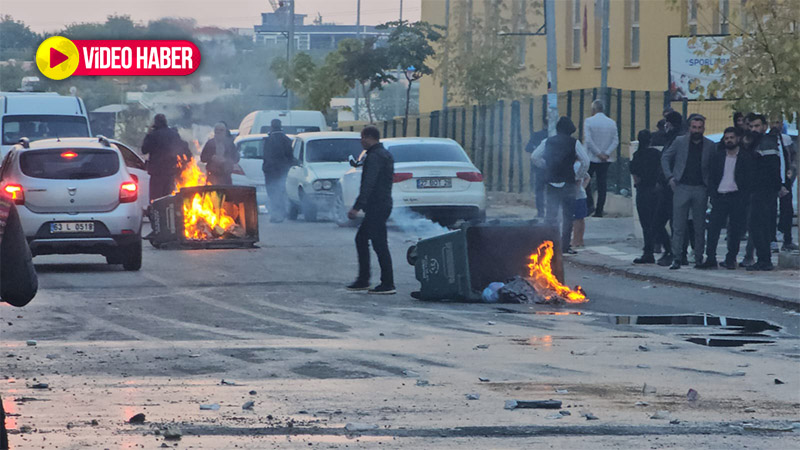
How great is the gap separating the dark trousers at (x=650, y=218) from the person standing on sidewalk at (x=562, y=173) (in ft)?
3.50

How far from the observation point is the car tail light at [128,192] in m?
17.2

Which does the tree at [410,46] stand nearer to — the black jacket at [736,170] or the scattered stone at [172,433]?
the black jacket at [736,170]

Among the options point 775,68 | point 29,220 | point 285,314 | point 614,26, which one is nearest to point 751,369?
point 285,314

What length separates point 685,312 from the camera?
13242 mm

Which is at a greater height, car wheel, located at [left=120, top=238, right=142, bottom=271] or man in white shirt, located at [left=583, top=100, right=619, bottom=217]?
man in white shirt, located at [left=583, top=100, right=619, bottom=217]

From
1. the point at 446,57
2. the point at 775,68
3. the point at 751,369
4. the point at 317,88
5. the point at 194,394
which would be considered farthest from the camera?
the point at 317,88

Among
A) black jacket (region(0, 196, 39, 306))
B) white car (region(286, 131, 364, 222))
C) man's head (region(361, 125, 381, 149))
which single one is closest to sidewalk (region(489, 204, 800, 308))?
man's head (region(361, 125, 381, 149))

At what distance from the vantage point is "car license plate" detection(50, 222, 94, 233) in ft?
55.1

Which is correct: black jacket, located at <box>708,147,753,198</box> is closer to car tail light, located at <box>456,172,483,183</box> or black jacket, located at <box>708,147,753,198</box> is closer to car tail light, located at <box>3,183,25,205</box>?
car tail light, located at <box>456,172,483,183</box>

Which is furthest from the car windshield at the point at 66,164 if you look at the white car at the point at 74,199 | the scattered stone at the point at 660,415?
the scattered stone at the point at 660,415

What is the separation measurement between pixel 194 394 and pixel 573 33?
106 ft

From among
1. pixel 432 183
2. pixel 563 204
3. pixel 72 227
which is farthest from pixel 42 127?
pixel 563 204

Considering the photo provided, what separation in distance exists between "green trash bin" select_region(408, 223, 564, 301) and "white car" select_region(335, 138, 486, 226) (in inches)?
340

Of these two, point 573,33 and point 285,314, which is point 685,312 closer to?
point 285,314
